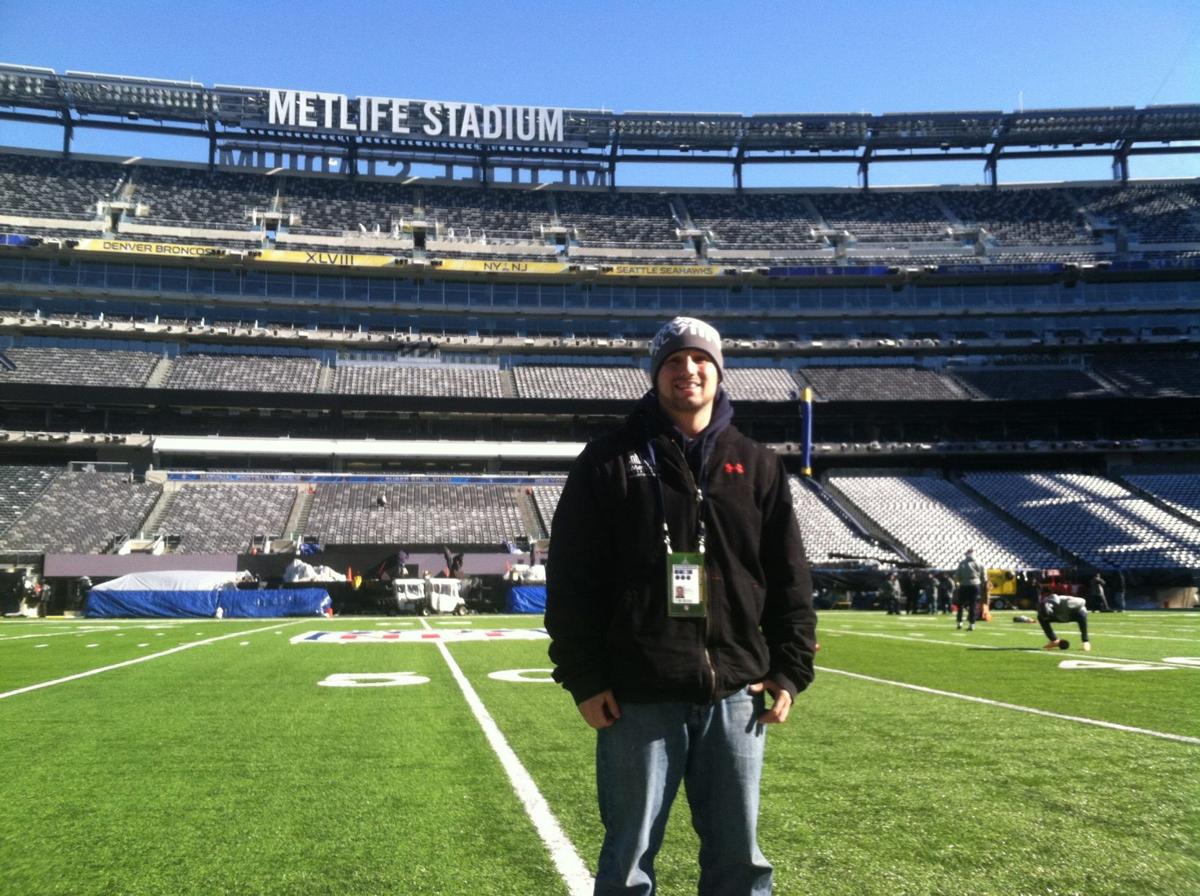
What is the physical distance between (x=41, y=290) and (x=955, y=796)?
54.8m

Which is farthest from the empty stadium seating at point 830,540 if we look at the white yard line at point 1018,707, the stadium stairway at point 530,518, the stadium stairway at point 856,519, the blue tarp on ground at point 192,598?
the white yard line at point 1018,707

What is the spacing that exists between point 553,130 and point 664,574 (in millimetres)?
58609

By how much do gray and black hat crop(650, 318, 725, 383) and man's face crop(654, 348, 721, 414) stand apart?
0.01 metres

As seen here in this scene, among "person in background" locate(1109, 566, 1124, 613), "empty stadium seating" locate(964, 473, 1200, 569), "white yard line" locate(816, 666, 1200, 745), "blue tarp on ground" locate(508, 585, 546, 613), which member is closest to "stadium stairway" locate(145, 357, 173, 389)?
"blue tarp on ground" locate(508, 585, 546, 613)

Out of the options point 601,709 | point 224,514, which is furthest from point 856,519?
point 601,709

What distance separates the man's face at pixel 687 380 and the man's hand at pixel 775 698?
90 cm

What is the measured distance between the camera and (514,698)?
8.66 m

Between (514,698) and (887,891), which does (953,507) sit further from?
(887,891)

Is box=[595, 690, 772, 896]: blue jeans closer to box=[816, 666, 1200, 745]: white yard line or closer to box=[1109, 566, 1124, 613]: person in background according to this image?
box=[816, 666, 1200, 745]: white yard line

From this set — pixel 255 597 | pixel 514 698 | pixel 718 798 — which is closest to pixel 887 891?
pixel 718 798

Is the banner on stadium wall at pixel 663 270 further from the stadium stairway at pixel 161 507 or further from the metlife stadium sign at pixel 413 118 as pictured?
the stadium stairway at pixel 161 507

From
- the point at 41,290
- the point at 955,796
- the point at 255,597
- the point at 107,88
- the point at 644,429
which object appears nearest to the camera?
the point at 644,429

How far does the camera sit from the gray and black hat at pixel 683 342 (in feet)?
9.37

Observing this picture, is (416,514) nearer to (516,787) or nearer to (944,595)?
(944,595)
